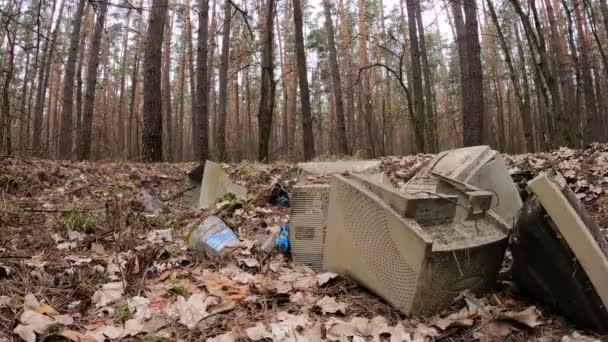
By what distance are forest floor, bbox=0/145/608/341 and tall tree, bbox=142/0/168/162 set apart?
3.95m

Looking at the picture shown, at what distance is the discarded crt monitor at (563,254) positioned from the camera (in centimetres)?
200

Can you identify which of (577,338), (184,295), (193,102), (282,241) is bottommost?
(577,338)

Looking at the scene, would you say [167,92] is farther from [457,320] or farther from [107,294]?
[457,320]

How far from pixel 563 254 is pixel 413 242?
2.38ft

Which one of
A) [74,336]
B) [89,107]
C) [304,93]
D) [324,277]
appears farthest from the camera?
Result: [89,107]

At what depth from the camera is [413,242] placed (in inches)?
88.5

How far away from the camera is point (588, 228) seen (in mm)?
2111

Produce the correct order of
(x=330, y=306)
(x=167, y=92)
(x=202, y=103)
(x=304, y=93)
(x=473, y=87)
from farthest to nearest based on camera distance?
1. (x=167, y=92)
2. (x=304, y=93)
3. (x=202, y=103)
4. (x=473, y=87)
5. (x=330, y=306)

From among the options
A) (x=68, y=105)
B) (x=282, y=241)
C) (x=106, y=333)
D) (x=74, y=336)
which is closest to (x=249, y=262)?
(x=282, y=241)

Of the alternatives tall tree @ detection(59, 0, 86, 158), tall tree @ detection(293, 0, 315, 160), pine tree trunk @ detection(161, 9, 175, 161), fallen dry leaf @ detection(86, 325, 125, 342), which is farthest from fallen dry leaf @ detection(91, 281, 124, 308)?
pine tree trunk @ detection(161, 9, 175, 161)

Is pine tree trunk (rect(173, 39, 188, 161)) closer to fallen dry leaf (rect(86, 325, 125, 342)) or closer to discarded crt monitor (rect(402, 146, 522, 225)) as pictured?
discarded crt monitor (rect(402, 146, 522, 225))

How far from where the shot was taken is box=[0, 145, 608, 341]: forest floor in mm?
2096

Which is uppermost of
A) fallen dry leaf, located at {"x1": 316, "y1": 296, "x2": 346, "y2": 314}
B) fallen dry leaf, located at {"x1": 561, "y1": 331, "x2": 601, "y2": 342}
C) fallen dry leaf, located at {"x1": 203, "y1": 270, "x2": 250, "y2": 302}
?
fallen dry leaf, located at {"x1": 203, "y1": 270, "x2": 250, "y2": 302}

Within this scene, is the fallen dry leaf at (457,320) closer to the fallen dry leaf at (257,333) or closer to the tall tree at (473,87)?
the fallen dry leaf at (257,333)
